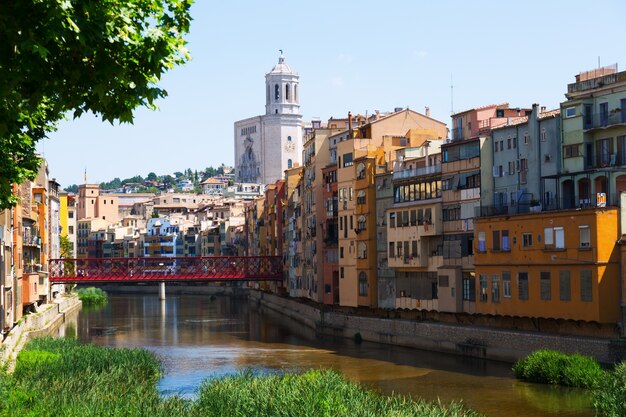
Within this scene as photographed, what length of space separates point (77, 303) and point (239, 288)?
92.0 feet

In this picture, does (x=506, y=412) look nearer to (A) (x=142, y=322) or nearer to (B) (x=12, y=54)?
(B) (x=12, y=54)

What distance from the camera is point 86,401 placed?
1198 inches

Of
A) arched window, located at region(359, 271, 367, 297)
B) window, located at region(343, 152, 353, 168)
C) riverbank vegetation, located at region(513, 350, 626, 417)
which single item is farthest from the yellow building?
window, located at region(343, 152, 353, 168)

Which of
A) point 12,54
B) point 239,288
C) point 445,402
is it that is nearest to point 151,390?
point 445,402

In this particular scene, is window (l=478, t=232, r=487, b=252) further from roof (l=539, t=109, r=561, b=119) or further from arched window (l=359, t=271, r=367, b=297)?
arched window (l=359, t=271, r=367, b=297)

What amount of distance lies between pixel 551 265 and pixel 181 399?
22085mm

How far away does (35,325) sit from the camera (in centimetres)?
6844

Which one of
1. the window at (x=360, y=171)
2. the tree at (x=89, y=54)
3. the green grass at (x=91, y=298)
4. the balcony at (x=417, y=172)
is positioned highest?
the window at (x=360, y=171)

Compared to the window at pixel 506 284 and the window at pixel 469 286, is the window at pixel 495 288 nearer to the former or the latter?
the window at pixel 506 284

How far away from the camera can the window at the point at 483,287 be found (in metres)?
54.4

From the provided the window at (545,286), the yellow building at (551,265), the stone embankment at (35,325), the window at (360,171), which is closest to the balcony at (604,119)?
Answer: the yellow building at (551,265)

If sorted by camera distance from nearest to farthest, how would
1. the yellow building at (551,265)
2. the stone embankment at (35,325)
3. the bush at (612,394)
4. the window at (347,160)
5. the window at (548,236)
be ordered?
the bush at (612,394) → the yellow building at (551,265) → the stone embankment at (35,325) → the window at (548,236) → the window at (347,160)

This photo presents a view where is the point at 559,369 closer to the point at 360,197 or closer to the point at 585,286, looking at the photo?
the point at 585,286

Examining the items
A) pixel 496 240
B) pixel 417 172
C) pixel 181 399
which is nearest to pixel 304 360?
pixel 496 240
